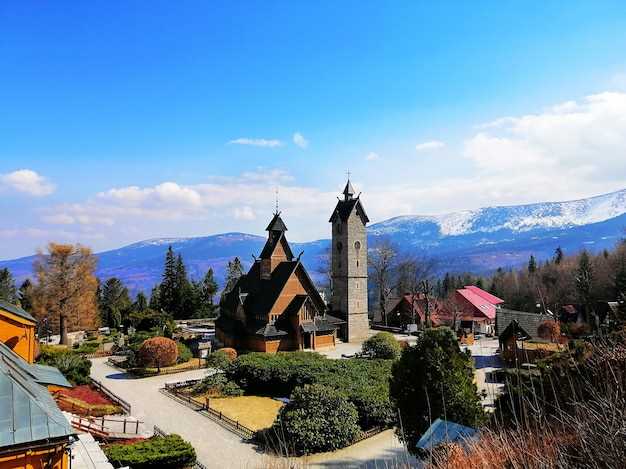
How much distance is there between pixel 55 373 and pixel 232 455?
7016 mm

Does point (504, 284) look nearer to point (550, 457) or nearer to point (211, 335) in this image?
point (211, 335)

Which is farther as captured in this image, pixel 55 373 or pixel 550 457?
pixel 55 373

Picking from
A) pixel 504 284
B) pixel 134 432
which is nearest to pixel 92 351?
pixel 134 432

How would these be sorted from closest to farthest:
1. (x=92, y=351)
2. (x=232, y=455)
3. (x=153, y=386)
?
1. (x=232, y=455)
2. (x=153, y=386)
3. (x=92, y=351)

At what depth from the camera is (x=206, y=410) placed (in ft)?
70.8

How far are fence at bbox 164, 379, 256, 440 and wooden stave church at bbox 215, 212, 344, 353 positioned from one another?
32.3 ft

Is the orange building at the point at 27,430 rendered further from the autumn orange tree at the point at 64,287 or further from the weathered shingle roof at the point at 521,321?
the autumn orange tree at the point at 64,287

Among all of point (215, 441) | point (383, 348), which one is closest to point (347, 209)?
point (383, 348)

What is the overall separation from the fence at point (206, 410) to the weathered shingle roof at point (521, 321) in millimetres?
22841

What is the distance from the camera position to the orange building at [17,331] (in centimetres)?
1449

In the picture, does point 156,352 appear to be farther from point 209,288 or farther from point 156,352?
point 209,288

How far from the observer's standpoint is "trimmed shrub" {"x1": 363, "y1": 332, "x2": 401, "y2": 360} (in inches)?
1200

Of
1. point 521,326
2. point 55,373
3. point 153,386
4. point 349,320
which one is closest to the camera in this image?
point 55,373

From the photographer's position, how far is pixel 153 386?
89.3 feet
